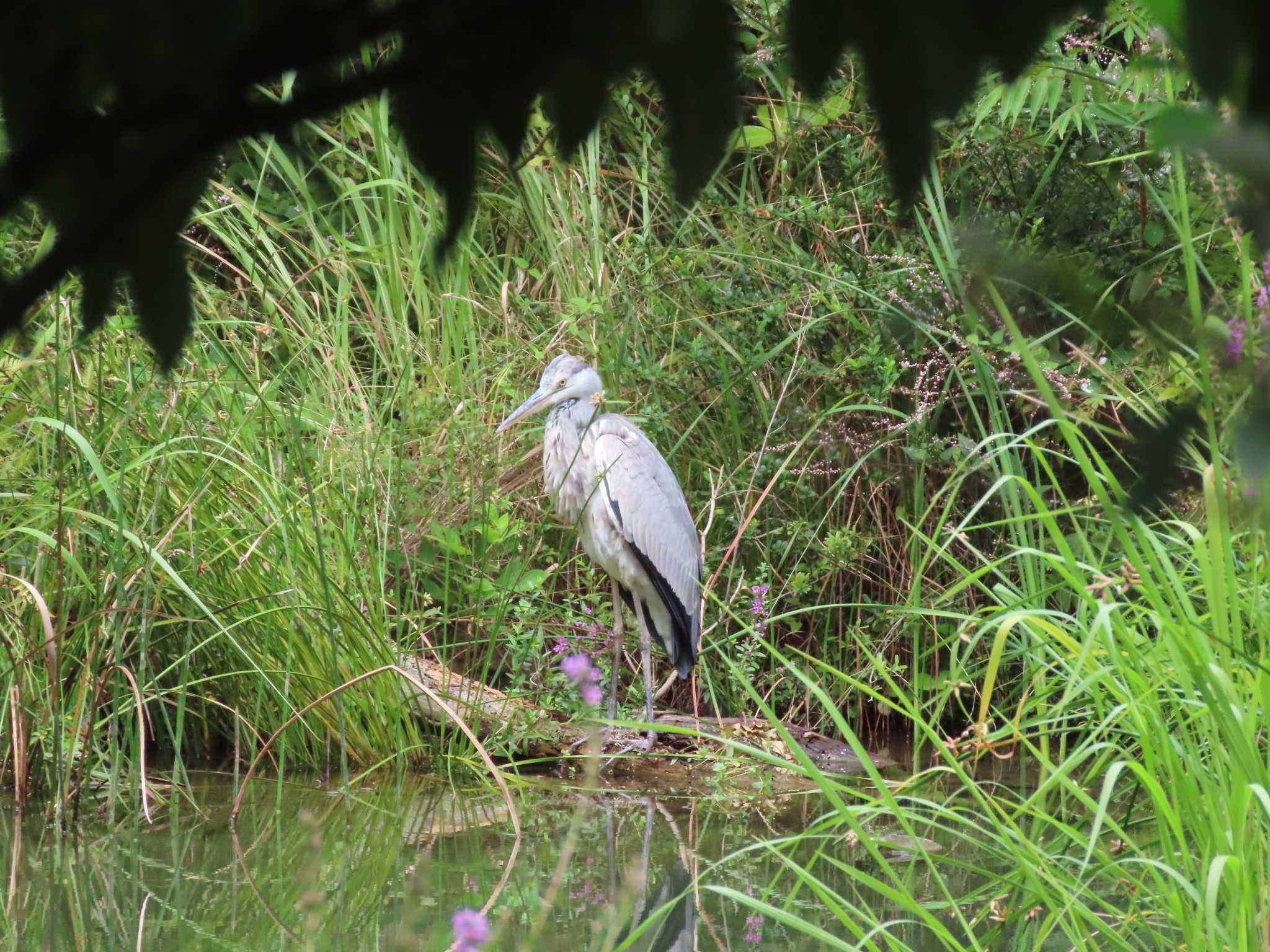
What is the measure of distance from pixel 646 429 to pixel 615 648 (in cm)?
86

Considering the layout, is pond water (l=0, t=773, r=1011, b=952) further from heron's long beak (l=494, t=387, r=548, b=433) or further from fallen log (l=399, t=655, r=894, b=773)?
heron's long beak (l=494, t=387, r=548, b=433)

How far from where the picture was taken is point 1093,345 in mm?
3740

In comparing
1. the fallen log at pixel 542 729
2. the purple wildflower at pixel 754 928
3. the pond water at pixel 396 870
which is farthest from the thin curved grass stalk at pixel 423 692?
the purple wildflower at pixel 754 928

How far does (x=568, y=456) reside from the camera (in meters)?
4.75

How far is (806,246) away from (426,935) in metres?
3.16

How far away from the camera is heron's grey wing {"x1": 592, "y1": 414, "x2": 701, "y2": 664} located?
4531 mm

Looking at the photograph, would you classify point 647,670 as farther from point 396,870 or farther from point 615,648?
point 396,870

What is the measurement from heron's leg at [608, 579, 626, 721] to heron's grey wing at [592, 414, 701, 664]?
0.49ft

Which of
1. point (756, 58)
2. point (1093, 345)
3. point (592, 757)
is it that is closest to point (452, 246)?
point (592, 757)

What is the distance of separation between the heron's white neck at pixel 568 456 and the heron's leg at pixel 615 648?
0.96ft

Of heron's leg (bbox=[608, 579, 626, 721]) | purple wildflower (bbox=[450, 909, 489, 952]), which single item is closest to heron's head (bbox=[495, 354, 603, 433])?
heron's leg (bbox=[608, 579, 626, 721])

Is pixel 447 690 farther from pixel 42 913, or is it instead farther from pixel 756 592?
pixel 42 913

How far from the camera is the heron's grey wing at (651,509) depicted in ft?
14.9

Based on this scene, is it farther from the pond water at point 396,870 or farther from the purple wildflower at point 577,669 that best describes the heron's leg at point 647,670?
the purple wildflower at point 577,669
